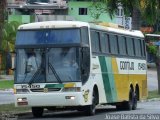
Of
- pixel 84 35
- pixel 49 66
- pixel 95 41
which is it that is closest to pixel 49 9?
pixel 95 41

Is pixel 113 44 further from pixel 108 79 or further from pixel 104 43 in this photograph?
pixel 108 79

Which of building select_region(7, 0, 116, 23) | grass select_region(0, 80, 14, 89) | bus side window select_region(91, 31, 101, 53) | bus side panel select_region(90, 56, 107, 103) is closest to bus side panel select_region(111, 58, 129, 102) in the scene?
bus side panel select_region(90, 56, 107, 103)

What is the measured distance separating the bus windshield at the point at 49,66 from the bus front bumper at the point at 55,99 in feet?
1.59

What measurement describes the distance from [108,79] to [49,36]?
3.89 metres

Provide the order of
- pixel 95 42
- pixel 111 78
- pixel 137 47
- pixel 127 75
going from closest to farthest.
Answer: pixel 95 42 < pixel 111 78 < pixel 127 75 < pixel 137 47

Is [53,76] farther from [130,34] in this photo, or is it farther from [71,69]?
[130,34]

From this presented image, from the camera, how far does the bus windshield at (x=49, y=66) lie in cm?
2342

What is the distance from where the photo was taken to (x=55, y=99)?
2327 cm

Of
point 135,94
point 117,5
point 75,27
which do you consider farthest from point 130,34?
point 117,5

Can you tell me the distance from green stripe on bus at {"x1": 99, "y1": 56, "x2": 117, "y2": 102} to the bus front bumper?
9.25 ft

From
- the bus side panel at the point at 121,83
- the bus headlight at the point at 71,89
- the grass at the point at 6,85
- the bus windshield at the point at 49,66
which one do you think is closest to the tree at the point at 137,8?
the bus side panel at the point at 121,83

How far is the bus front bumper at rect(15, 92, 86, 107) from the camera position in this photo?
76.2ft

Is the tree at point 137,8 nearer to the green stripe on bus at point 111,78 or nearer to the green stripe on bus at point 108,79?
the green stripe on bus at point 111,78

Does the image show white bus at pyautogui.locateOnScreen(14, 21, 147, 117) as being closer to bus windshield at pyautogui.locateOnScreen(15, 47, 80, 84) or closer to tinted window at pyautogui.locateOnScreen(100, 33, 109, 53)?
bus windshield at pyautogui.locateOnScreen(15, 47, 80, 84)
